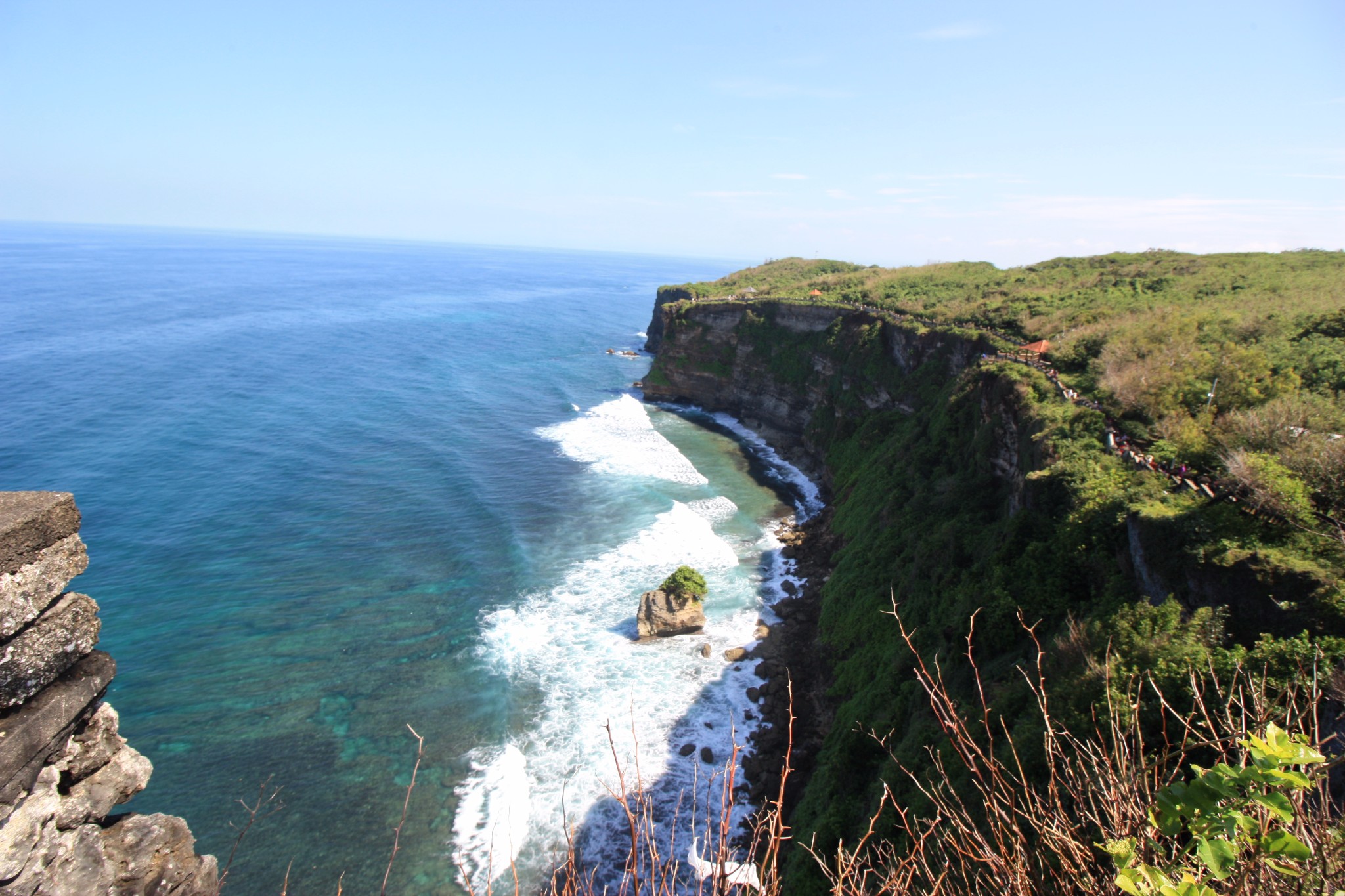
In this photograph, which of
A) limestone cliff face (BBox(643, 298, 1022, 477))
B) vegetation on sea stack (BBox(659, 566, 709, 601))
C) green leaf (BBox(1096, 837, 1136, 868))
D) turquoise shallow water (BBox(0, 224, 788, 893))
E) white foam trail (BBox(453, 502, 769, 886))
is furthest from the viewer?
limestone cliff face (BBox(643, 298, 1022, 477))

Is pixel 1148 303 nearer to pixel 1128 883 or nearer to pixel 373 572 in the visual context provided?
pixel 1128 883

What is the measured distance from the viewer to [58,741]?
26.4 ft

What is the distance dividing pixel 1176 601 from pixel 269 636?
104 ft

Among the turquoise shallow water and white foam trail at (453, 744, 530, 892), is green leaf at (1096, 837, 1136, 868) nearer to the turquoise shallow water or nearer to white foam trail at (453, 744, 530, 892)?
the turquoise shallow water

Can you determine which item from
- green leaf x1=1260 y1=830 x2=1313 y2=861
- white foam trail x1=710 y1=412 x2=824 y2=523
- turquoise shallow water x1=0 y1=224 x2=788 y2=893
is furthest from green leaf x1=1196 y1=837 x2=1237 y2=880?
white foam trail x1=710 y1=412 x2=824 y2=523

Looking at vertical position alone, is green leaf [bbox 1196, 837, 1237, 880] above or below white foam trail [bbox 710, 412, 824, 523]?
above

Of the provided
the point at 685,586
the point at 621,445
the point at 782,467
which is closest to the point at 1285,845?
the point at 685,586

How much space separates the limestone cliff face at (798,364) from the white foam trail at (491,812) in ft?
110

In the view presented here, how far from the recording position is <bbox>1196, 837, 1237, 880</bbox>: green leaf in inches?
128

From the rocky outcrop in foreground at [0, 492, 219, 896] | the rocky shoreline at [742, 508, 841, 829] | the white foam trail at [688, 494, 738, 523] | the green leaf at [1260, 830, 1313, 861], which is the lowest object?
the rocky shoreline at [742, 508, 841, 829]

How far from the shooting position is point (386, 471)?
45.0 m

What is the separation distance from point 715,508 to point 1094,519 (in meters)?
26.4

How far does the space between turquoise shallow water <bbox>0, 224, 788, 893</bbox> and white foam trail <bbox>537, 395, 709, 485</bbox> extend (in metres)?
0.34

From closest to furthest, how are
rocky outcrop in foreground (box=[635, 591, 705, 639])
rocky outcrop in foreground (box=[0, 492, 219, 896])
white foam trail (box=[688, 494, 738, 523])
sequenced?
rocky outcrop in foreground (box=[0, 492, 219, 896]) → rocky outcrop in foreground (box=[635, 591, 705, 639]) → white foam trail (box=[688, 494, 738, 523])
